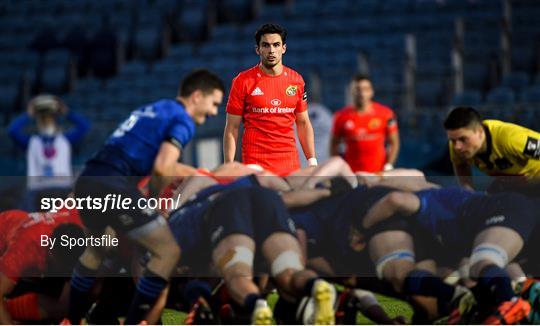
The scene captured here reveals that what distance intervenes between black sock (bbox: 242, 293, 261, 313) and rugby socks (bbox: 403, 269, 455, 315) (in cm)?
77

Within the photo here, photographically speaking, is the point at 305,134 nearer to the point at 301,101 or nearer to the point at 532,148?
the point at 301,101

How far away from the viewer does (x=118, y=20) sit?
18.2m

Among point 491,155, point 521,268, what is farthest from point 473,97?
point 521,268

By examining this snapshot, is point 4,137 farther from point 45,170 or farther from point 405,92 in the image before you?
point 405,92

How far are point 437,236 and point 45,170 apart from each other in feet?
22.4

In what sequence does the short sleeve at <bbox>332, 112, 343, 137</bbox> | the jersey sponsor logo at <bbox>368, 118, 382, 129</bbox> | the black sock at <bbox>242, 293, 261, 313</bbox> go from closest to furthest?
1. the black sock at <bbox>242, 293, 261, 313</bbox>
2. the short sleeve at <bbox>332, 112, 343, 137</bbox>
3. the jersey sponsor logo at <bbox>368, 118, 382, 129</bbox>

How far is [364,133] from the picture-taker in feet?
32.7

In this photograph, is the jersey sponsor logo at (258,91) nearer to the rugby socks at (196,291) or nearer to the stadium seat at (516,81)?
the rugby socks at (196,291)

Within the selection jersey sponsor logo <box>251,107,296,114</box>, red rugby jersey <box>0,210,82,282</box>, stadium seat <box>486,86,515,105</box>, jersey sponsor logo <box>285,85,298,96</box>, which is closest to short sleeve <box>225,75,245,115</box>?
jersey sponsor logo <box>251,107,296,114</box>

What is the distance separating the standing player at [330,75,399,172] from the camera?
9906mm

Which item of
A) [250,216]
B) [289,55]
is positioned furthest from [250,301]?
[289,55]

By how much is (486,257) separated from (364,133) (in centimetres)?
499

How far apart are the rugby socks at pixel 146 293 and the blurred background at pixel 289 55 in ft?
19.0

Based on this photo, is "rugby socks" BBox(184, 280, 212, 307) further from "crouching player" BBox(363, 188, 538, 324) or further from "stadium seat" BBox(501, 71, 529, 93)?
"stadium seat" BBox(501, 71, 529, 93)
